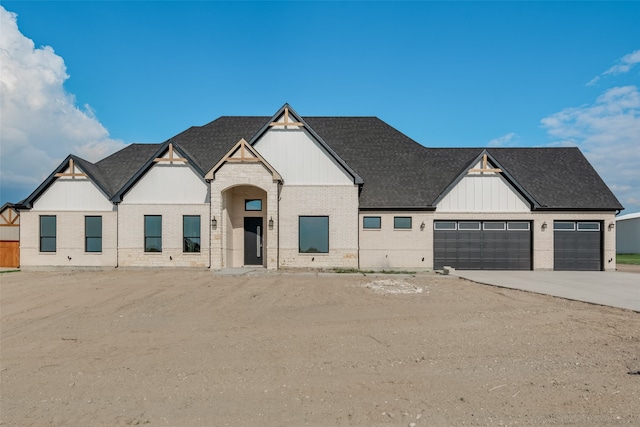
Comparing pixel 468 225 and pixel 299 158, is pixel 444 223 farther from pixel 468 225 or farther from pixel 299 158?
pixel 299 158

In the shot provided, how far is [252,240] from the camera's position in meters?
20.1

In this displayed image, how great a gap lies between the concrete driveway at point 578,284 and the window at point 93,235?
19.3 m

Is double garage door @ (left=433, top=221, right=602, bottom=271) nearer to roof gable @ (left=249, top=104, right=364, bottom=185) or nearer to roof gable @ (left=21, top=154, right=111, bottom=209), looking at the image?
roof gable @ (left=249, top=104, right=364, bottom=185)

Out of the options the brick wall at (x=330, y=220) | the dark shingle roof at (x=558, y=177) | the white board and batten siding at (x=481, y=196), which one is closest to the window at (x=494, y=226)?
the white board and batten siding at (x=481, y=196)

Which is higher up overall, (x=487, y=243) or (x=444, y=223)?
(x=444, y=223)

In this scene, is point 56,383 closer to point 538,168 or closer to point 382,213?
point 382,213

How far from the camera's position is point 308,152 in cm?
1914

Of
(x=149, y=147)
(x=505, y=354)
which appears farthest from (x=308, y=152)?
(x=505, y=354)

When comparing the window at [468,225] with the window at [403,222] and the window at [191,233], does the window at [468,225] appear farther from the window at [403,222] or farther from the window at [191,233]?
the window at [191,233]

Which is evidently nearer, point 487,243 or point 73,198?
point 73,198

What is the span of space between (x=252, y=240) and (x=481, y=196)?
13330mm

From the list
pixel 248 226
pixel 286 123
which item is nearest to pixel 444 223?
pixel 286 123

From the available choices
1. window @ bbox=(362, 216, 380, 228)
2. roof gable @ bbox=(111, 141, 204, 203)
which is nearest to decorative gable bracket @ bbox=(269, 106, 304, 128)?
roof gable @ bbox=(111, 141, 204, 203)

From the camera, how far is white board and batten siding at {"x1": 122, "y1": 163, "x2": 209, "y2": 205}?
63.1 feet
